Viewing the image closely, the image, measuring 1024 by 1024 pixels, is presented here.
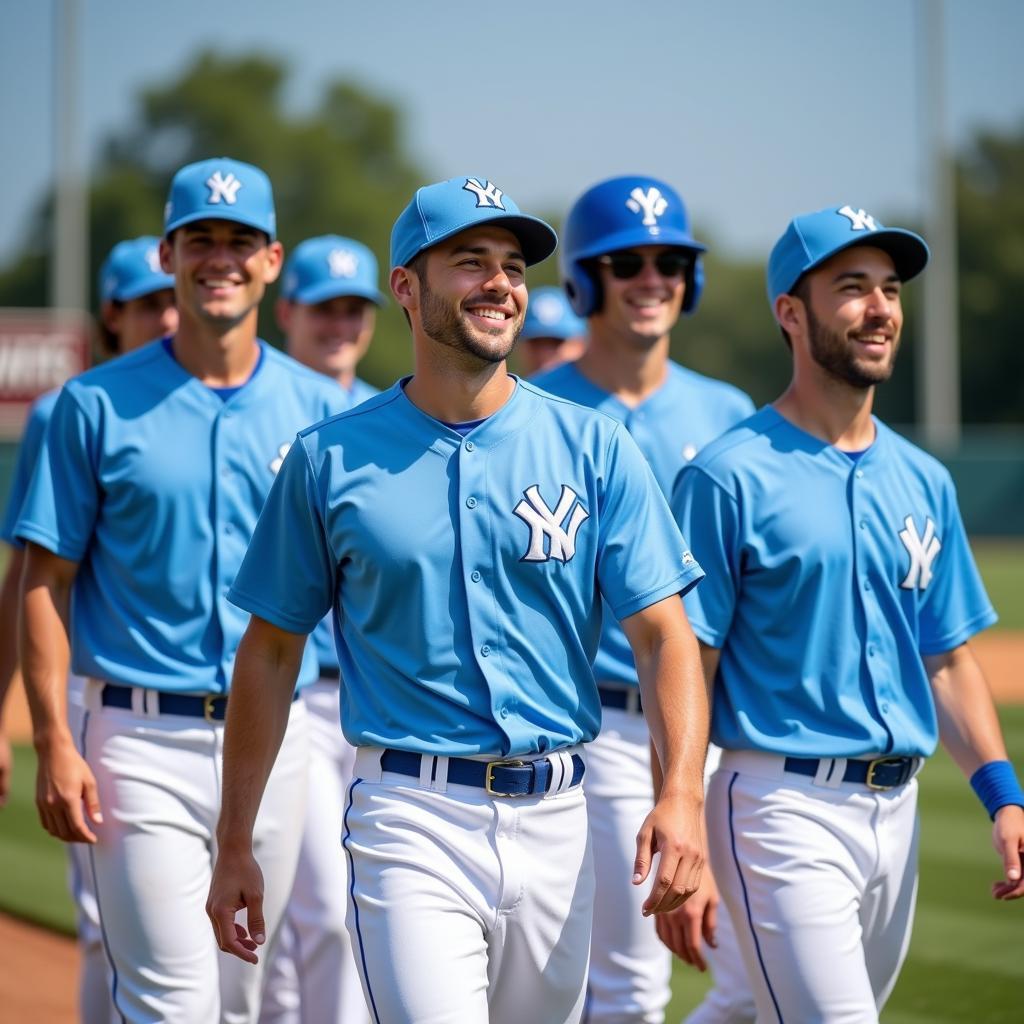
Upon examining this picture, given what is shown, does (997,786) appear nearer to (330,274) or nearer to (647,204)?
(647,204)

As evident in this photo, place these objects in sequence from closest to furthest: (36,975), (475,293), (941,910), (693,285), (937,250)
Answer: (475,293) < (693,285) < (36,975) < (941,910) < (937,250)

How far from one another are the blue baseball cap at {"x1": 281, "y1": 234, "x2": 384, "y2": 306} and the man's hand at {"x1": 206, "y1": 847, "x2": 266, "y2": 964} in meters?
3.59

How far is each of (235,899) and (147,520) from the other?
1.29 metres

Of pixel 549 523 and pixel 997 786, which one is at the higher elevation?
pixel 549 523

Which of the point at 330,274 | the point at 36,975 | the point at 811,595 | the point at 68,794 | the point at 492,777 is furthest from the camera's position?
the point at 330,274

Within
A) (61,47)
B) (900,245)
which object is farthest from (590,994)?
(61,47)

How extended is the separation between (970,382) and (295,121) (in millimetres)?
28072

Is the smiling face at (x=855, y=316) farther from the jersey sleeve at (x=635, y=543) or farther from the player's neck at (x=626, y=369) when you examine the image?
the player's neck at (x=626, y=369)

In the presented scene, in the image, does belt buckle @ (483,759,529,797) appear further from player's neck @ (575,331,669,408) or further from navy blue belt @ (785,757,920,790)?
player's neck @ (575,331,669,408)

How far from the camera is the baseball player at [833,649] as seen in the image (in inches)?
144

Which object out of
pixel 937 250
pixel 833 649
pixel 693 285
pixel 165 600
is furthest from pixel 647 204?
pixel 937 250

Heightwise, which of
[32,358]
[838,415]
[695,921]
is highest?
[32,358]

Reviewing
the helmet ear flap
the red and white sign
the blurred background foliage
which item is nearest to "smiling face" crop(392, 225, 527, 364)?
the helmet ear flap

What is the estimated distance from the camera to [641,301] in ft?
16.3
